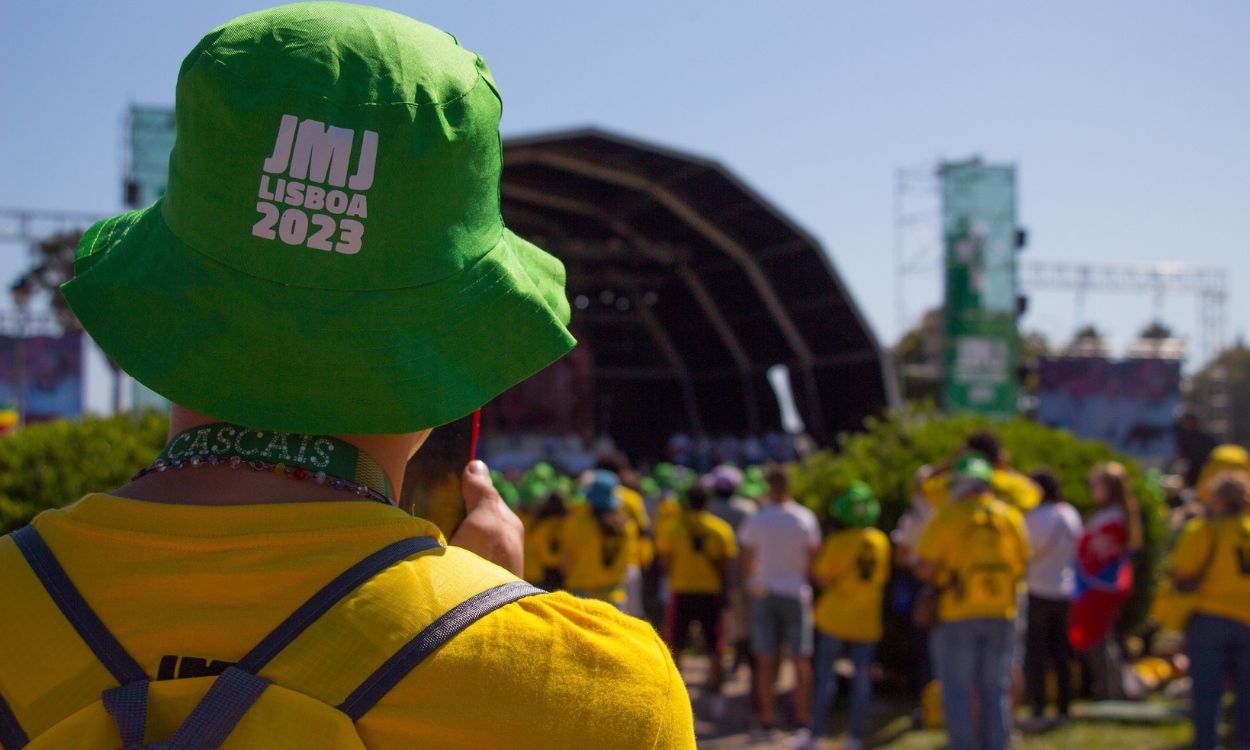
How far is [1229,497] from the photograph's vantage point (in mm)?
6457

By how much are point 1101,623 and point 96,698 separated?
8903mm

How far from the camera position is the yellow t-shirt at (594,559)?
8289 mm

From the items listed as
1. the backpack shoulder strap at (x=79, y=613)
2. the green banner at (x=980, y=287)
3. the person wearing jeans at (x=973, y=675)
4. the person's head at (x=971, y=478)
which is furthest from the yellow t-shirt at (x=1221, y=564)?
the green banner at (x=980, y=287)

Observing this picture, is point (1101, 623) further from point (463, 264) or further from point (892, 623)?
point (463, 264)

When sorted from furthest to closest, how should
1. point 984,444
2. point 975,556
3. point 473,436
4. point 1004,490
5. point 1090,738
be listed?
1. point 1090,738
2. point 1004,490
3. point 984,444
4. point 975,556
5. point 473,436

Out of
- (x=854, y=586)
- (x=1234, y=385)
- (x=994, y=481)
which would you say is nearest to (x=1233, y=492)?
(x=994, y=481)

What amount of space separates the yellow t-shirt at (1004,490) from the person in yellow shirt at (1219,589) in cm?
126

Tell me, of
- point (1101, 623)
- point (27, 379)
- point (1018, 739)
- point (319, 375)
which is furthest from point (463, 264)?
point (27, 379)

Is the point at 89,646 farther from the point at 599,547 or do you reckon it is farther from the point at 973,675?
the point at 599,547

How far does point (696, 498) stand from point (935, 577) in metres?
2.76

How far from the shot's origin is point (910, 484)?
946 cm

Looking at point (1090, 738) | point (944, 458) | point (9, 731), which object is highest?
point (9, 731)

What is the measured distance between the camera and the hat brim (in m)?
1.00

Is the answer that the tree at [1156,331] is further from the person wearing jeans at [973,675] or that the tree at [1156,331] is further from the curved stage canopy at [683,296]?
the person wearing jeans at [973,675]
